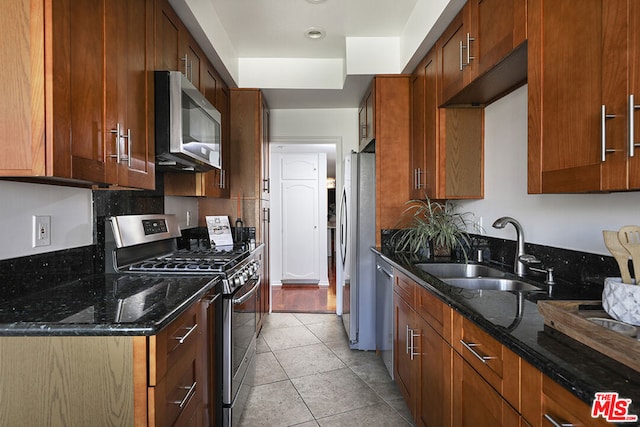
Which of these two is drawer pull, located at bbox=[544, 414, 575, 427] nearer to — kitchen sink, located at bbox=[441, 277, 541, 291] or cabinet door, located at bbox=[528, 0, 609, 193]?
cabinet door, located at bbox=[528, 0, 609, 193]

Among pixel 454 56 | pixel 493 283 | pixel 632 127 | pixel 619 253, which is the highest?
pixel 454 56

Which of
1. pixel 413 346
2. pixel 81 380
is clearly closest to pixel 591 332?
pixel 413 346

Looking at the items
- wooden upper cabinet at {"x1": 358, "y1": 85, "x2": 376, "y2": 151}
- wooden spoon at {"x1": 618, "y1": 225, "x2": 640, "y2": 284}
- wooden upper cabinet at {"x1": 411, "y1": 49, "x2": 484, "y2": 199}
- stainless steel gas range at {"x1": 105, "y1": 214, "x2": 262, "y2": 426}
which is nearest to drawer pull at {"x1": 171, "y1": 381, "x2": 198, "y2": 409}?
stainless steel gas range at {"x1": 105, "y1": 214, "x2": 262, "y2": 426}

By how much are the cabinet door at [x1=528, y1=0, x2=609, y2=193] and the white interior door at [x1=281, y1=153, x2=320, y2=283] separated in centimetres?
443

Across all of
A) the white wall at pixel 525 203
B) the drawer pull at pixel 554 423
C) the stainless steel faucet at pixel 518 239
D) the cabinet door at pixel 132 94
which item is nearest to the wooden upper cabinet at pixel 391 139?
the white wall at pixel 525 203

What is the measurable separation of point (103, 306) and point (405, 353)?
5.21 feet

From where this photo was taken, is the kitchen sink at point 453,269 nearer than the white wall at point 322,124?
Yes

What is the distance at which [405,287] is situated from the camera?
208cm

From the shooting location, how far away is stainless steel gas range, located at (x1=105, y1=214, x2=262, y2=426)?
6.07ft

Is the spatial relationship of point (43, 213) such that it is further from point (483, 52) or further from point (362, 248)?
point (362, 248)

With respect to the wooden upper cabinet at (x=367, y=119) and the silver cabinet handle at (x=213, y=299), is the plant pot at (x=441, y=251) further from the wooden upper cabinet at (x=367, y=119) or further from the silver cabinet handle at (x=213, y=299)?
the silver cabinet handle at (x=213, y=299)

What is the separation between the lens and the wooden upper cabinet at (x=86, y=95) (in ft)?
3.36

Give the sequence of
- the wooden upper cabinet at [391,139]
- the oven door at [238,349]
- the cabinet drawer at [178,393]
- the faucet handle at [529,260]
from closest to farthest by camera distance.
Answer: the cabinet drawer at [178,393] < the faucet handle at [529,260] < the oven door at [238,349] < the wooden upper cabinet at [391,139]

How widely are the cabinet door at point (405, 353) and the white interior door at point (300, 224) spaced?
11.0 feet
